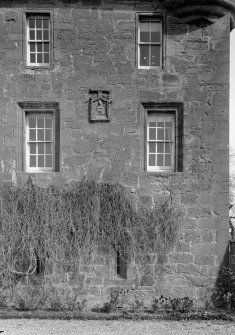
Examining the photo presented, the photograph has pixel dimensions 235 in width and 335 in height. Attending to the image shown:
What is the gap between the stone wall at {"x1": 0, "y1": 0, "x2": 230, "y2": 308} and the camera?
1196cm

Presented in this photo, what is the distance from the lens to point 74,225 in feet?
38.3

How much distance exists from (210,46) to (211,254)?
5.77m

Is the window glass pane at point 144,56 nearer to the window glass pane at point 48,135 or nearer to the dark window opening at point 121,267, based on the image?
the window glass pane at point 48,135

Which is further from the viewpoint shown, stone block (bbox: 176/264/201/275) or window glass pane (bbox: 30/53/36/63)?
window glass pane (bbox: 30/53/36/63)

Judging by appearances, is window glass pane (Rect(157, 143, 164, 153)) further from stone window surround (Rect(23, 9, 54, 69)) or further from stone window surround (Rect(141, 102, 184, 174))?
stone window surround (Rect(23, 9, 54, 69))

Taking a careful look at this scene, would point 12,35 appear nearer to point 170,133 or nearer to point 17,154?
point 17,154

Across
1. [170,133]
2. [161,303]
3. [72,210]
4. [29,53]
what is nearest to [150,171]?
[170,133]

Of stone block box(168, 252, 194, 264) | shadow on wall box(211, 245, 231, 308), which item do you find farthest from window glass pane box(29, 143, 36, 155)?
shadow on wall box(211, 245, 231, 308)

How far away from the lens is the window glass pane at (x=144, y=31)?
12.3 meters

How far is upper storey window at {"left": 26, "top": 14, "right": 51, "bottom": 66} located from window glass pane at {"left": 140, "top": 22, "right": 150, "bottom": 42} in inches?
104

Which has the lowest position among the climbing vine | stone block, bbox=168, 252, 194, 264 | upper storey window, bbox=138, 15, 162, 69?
stone block, bbox=168, 252, 194, 264

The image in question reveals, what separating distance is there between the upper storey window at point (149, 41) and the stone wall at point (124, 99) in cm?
28

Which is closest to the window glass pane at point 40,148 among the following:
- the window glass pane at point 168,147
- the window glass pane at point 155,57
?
the window glass pane at point 168,147

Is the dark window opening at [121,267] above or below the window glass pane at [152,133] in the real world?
below
